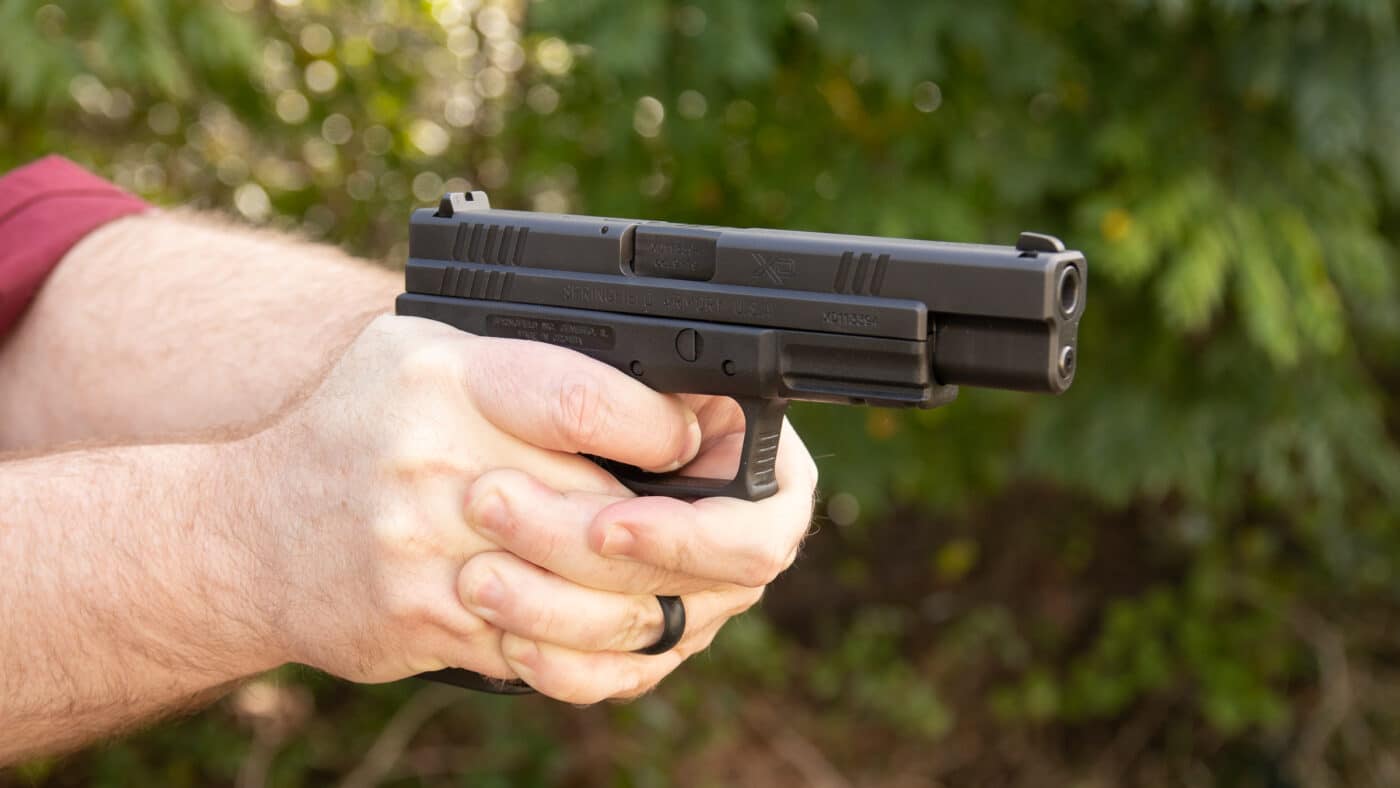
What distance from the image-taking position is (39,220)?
91.2 inches

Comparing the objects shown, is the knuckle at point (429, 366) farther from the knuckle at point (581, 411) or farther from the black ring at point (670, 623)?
the black ring at point (670, 623)

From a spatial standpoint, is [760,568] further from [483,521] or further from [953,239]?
[953,239]

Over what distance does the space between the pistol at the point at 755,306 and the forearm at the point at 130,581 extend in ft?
1.18

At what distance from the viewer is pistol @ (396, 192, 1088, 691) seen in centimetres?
152

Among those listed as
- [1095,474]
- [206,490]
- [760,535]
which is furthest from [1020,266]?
[1095,474]

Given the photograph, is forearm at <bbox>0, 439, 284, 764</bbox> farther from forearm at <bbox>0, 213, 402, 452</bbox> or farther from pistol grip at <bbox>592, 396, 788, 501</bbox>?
pistol grip at <bbox>592, 396, 788, 501</bbox>

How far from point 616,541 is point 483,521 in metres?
0.18

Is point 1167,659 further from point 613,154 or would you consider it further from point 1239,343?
point 613,154

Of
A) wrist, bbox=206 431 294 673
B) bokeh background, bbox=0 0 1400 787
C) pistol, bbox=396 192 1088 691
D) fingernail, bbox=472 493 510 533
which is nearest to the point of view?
pistol, bbox=396 192 1088 691

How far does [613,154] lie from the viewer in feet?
12.5

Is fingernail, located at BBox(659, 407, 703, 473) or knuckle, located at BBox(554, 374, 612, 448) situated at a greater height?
knuckle, located at BBox(554, 374, 612, 448)

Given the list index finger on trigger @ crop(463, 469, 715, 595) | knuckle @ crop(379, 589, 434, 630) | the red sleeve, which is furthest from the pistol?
the red sleeve

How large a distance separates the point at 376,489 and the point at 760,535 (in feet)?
1.77

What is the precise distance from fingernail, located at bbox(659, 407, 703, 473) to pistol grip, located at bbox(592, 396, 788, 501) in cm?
2
